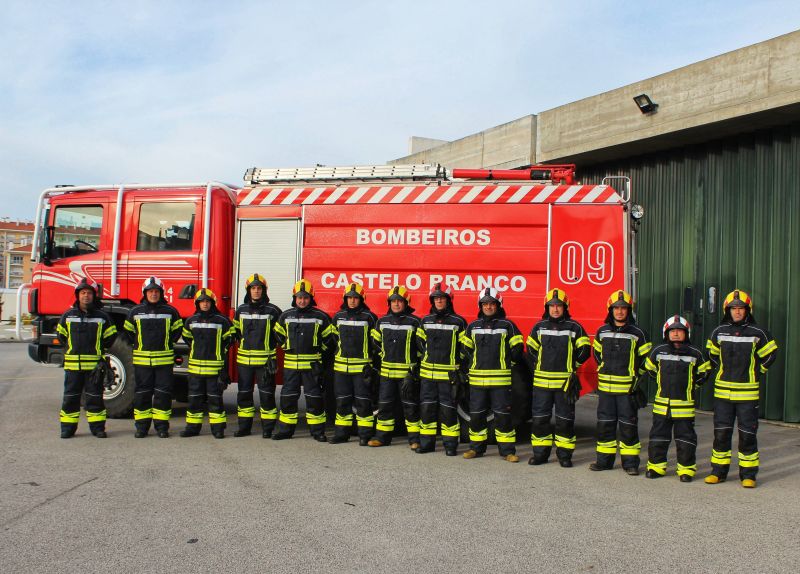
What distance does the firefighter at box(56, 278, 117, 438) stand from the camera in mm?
6898

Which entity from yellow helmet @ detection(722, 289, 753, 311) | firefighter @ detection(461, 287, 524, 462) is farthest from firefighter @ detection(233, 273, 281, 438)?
yellow helmet @ detection(722, 289, 753, 311)

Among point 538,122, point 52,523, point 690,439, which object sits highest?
point 538,122

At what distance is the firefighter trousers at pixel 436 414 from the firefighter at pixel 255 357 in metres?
1.64

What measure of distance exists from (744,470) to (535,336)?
211 cm

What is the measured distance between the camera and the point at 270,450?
6.52 metres

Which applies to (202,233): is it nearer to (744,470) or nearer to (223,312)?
(223,312)

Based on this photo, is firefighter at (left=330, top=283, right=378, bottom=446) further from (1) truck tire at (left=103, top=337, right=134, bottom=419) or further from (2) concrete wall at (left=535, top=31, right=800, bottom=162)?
(2) concrete wall at (left=535, top=31, right=800, bottom=162)

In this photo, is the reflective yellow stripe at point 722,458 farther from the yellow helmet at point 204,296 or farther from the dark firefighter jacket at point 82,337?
the dark firefighter jacket at point 82,337

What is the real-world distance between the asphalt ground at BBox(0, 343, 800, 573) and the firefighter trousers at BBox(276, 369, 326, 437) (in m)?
0.24

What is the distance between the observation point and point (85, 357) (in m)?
7.03

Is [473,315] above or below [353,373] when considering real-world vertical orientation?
above

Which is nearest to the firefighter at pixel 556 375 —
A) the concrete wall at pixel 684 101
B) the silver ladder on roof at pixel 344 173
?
the silver ladder on roof at pixel 344 173

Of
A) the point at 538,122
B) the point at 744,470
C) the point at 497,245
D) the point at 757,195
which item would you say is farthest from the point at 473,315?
the point at 538,122

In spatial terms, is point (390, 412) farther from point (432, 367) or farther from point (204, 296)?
point (204, 296)
